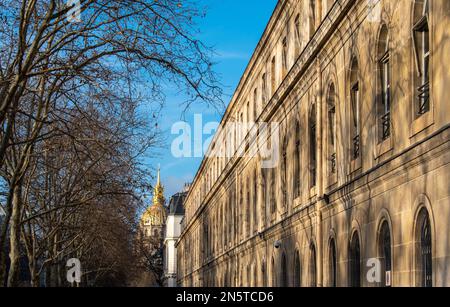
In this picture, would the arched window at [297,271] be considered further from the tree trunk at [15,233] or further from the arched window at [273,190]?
the tree trunk at [15,233]

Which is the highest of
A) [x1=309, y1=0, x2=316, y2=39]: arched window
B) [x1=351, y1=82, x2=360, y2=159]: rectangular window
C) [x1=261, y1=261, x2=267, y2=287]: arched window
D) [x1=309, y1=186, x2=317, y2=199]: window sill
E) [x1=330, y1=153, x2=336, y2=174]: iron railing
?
[x1=309, y1=0, x2=316, y2=39]: arched window

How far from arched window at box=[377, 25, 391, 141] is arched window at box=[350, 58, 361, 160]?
2.27 m

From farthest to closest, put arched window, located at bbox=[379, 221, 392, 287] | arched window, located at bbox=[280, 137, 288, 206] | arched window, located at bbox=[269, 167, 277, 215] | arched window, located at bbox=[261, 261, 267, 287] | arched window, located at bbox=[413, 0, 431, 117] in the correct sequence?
1. arched window, located at bbox=[261, 261, 267, 287]
2. arched window, located at bbox=[269, 167, 277, 215]
3. arched window, located at bbox=[280, 137, 288, 206]
4. arched window, located at bbox=[379, 221, 392, 287]
5. arched window, located at bbox=[413, 0, 431, 117]

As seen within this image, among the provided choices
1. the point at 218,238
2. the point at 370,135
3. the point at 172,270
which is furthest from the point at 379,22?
the point at 172,270

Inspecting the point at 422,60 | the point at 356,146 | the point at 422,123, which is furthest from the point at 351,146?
the point at 422,123

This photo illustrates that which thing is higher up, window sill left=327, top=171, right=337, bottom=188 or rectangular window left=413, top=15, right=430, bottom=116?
rectangular window left=413, top=15, right=430, bottom=116

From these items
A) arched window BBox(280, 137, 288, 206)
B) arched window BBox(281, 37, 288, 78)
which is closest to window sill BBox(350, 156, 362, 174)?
arched window BBox(280, 137, 288, 206)

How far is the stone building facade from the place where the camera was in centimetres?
1681

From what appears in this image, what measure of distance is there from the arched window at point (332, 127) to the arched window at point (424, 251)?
8.66 metres

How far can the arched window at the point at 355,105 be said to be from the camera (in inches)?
931

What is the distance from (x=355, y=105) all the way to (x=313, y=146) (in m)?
6.06

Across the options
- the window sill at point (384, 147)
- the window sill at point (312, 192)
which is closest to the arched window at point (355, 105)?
the window sill at point (384, 147)

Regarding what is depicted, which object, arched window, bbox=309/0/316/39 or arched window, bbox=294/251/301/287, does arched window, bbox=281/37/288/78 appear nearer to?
arched window, bbox=309/0/316/39

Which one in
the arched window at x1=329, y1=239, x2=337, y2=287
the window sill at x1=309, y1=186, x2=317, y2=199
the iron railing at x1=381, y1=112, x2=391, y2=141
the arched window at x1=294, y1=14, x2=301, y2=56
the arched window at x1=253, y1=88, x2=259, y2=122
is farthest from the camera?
the arched window at x1=253, y1=88, x2=259, y2=122
